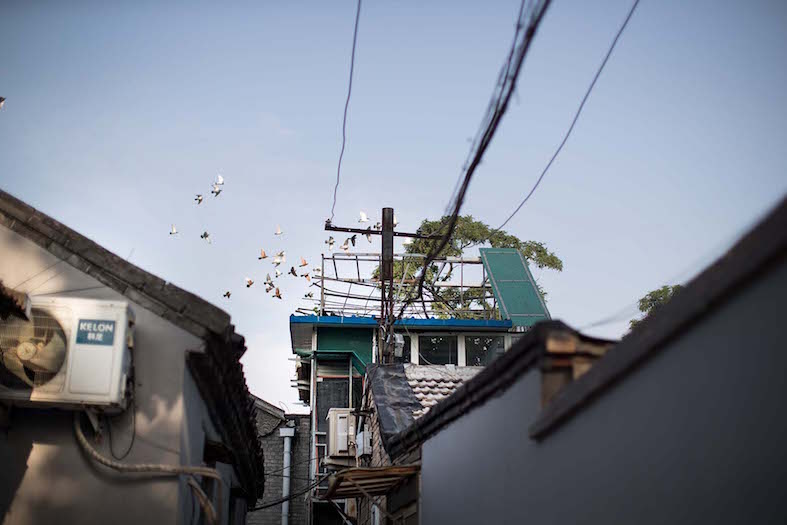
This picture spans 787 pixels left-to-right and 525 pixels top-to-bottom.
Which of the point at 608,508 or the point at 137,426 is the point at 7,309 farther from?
the point at 608,508

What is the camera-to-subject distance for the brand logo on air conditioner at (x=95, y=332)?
548 centimetres


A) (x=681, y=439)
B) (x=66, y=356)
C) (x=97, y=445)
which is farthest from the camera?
(x=97, y=445)

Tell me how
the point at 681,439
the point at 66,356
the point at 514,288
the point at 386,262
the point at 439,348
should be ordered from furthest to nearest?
the point at 439,348 → the point at 514,288 → the point at 386,262 → the point at 66,356 → the point at 681,439

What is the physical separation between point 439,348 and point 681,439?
60.1ft

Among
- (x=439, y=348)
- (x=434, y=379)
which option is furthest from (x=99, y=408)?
(x=439, y=348)

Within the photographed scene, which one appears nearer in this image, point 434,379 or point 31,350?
point 31,350

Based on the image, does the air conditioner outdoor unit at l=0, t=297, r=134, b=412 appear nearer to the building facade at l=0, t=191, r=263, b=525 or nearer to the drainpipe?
the building facade at l=0, t=191, r=263, b=525

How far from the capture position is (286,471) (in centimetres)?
2089

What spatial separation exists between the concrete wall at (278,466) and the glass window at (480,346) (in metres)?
4.94

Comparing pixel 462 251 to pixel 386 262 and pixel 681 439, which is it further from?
pixel 681 439

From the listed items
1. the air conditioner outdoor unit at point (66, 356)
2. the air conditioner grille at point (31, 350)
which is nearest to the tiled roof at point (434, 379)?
the air conditioner outdoor unit at point (66, 356)

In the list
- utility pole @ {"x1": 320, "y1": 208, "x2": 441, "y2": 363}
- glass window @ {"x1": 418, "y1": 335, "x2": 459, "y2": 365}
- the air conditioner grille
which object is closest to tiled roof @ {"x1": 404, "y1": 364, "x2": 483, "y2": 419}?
utility pole @ {"x1": 320, "y1": 208, "x2": 441, "y2": 363}

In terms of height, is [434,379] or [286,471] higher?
[434,379]

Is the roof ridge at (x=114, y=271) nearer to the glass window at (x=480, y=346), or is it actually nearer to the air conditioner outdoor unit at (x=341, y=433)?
the air conditioner outdoor unit at (x=341, y=433)
